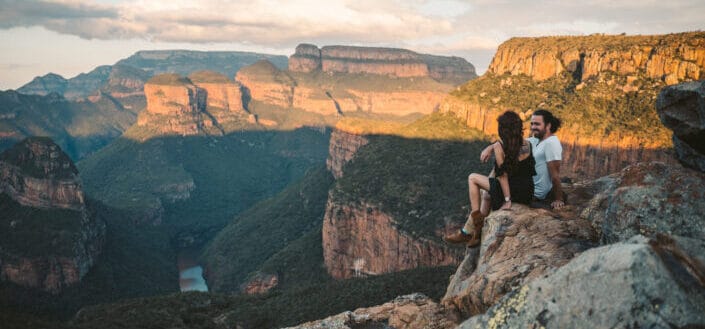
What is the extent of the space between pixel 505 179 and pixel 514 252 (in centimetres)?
261

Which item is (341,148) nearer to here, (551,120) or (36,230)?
(36,230)

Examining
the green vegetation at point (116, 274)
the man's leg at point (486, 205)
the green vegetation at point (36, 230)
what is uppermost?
the man's leg at point (486, 205)

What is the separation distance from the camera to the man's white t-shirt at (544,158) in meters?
13.3

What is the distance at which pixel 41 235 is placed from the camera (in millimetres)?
81938

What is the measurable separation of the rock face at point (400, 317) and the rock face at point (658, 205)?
15.1 feet

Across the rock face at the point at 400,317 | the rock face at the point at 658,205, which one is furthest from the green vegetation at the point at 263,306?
the rock face at the point at 658,205

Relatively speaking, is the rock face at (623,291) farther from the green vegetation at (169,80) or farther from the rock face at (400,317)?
the green vegetation at (169,80)

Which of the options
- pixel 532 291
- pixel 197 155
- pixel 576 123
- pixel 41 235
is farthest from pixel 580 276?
pixel 197 155

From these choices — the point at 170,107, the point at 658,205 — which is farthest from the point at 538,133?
the point at 170,107

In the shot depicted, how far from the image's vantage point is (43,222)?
8475 centimetres

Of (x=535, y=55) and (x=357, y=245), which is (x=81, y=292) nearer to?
(x=357, y=245)

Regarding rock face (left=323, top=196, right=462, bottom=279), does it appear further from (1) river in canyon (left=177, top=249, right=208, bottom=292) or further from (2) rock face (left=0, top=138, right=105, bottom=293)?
(2) rock face (left=0, top=138, right=105, bottom=293)

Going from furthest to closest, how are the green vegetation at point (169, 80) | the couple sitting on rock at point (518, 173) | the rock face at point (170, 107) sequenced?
1. the green vegetation at point (169, 80)
2. the rock face at point (170, 107)
3. the couple sitting on rock at point (518, 173)

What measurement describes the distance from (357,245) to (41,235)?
54.6 metres
